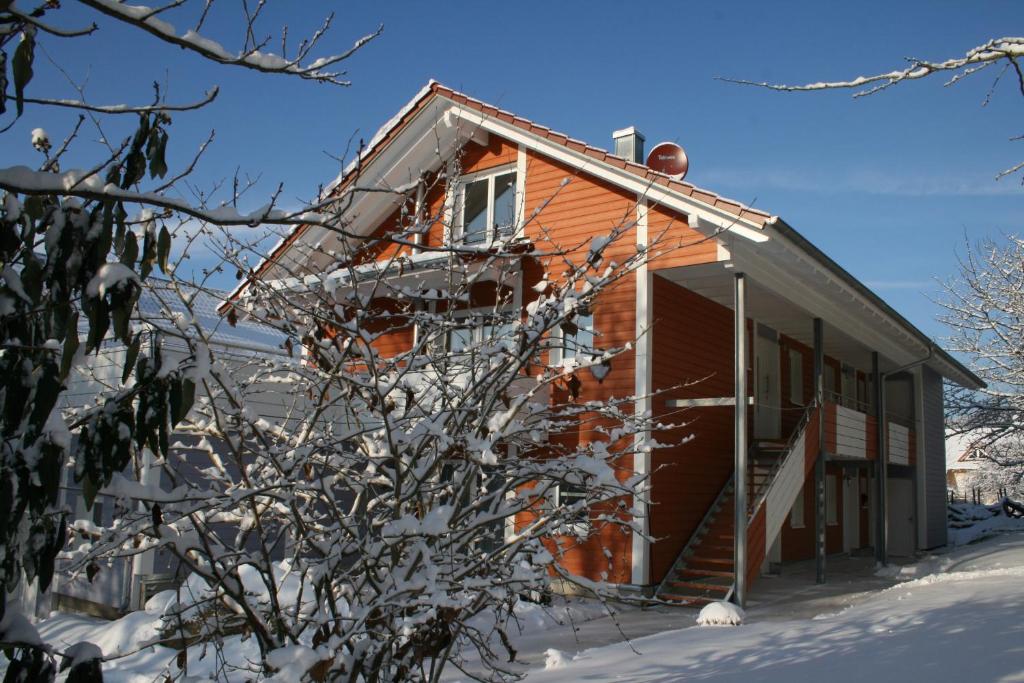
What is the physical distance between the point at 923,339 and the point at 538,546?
15.0m

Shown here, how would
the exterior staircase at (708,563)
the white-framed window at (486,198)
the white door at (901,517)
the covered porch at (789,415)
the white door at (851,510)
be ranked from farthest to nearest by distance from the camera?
the white door at (851,510), the white door at (901,517), the white-framed window at (486,198), the covered porch at (789,415), the exterior staircase at (708,563)

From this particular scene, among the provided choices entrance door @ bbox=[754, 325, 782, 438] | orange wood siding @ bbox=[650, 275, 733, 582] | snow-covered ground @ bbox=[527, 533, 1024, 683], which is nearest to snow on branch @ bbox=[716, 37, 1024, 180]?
snow-covered ground @ bbox=[527, 533, 1024, 683]

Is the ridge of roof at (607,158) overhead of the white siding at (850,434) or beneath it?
overhead

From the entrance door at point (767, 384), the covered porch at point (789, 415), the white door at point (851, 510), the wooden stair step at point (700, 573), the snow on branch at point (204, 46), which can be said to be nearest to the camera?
the snow on branch at point (204, 46)

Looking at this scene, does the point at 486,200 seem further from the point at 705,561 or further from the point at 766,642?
the point at 766,642

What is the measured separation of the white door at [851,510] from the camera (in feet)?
67.2

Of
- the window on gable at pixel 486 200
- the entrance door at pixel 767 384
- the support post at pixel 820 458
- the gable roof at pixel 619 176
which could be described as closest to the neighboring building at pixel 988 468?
the entrance door at pixel 767 384

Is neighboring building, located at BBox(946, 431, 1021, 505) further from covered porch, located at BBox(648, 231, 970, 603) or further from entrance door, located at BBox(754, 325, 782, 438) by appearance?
entrance door, located at BBox(754, 325, 782, 438)

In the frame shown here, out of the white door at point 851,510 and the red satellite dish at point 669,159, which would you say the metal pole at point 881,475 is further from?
the red satellite dish at point 669,159

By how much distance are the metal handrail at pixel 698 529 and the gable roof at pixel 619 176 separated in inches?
147

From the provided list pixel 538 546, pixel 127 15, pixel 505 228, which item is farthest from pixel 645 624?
pixel 127 15

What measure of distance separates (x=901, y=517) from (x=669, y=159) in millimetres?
11937

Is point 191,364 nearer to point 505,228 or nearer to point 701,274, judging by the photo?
point 505,228

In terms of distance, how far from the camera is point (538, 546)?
4.61 meters
